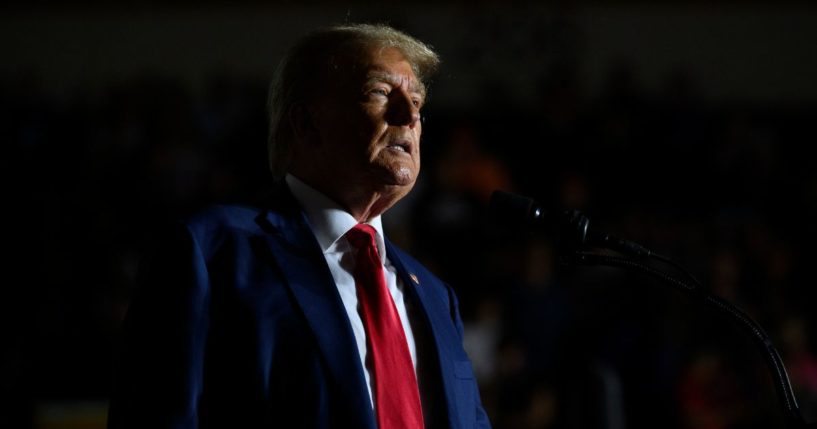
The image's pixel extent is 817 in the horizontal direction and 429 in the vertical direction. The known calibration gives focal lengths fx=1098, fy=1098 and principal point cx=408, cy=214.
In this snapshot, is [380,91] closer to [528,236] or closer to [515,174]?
[528,236]

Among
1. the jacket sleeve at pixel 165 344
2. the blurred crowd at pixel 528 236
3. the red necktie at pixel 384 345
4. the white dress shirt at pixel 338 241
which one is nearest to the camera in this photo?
the jacket sleeve at pixel 165 344

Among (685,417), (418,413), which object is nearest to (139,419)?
(418,413)

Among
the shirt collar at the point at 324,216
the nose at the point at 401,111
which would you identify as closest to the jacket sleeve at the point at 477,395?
the shirt collar at the point at 324,216

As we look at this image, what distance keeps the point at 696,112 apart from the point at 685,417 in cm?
304

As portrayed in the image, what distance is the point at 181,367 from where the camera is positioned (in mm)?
1580

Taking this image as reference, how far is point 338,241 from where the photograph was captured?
1.88 m

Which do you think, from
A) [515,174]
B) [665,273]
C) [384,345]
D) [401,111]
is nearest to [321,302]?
[384,345]

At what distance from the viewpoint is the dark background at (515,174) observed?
504 centimetres

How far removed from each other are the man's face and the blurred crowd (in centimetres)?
262

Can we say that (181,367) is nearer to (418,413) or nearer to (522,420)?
(418,413)

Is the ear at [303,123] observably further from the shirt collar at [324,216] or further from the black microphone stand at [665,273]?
the black microphone stand at [665,273]

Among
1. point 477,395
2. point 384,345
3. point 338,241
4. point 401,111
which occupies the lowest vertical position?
point 477,395

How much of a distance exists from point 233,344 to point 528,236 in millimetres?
3451

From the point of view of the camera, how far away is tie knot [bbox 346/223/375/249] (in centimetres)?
188
